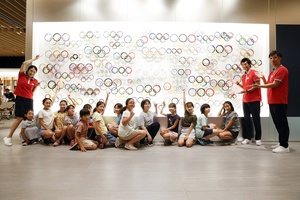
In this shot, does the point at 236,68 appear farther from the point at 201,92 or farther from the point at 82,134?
the point at 82,134

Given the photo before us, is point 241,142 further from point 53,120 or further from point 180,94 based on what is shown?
point 53,120

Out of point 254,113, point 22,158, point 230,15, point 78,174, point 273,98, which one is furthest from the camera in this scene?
point 230,15

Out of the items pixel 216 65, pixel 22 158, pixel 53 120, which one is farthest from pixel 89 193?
pixel 216 65

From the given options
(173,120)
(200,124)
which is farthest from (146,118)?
(200,124)

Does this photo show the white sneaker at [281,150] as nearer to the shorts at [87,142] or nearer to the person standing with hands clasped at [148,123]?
the person standing with hands clasped at [148,123]

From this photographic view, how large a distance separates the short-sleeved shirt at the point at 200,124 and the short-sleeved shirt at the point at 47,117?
289 cm

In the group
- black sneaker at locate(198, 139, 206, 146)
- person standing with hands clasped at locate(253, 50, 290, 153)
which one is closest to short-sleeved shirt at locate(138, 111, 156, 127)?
black sneaker at locate(198, 139, 206, 146)

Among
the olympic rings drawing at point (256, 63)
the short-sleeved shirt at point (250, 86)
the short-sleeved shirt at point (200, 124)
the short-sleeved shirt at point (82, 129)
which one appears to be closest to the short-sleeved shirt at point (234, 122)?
the short-sleeved shirt at point (250, 86)

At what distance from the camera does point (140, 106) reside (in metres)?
6.18

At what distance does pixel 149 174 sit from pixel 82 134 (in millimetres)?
2153

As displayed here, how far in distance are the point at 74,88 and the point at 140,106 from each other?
1507 millimetres

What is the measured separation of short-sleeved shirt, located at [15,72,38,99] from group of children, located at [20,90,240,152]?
32 cm

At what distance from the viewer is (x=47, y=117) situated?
5.62m

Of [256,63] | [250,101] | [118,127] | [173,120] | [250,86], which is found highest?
[256,63]
